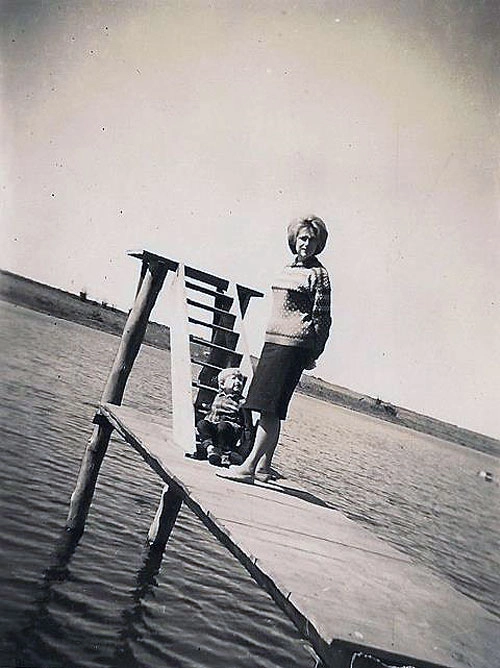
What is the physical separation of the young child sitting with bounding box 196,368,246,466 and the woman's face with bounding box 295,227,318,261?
125 centimetres

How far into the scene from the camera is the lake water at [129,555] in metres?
4.62

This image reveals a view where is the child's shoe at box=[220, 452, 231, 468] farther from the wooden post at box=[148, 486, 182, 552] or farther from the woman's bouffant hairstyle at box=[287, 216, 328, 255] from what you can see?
the wooden post at box=[148, 486, 182, 552]

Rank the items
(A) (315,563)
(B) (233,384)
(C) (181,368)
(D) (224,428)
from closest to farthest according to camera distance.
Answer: (A) (315,563)
(D) (224,428)
(C) (181,368)
(B) (233,384)

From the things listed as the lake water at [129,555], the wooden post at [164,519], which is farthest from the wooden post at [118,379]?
the wooden post at [164,519]

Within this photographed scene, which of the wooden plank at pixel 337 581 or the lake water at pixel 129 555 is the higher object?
the wooden plank at pixel 337 581

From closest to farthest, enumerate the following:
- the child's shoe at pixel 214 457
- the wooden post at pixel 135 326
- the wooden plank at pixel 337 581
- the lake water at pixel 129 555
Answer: the wooden plank at pixel 337 581, the child's shoe at pixel 214 457, the lake water at pixel 129 555, the wooden post at pixel 135 326

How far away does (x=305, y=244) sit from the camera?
3932 millimetres

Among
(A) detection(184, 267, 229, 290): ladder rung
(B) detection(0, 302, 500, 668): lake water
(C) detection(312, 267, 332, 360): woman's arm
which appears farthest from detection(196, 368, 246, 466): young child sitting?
(B) detection(0, 302, 500, 668): lake water

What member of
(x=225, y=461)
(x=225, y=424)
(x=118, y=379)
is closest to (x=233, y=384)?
(x=225, y=424)

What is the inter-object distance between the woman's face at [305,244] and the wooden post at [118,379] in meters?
2.21

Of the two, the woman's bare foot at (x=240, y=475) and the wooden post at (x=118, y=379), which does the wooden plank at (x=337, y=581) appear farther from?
the wooden post at (x=118, y=379)

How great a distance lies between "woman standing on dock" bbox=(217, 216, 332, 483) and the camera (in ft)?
12.6

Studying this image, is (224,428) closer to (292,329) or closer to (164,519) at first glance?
(292,329)

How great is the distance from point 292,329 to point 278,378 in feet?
0.93
